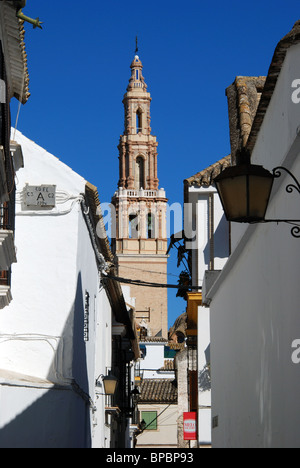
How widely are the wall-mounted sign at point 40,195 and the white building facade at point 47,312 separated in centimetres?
2

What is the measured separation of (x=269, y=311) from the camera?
327 inches

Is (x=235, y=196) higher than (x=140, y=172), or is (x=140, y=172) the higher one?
(x=140, y=172)

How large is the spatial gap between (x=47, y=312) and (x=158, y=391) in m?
34.8

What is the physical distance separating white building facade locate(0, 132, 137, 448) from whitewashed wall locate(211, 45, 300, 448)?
9.90 feet

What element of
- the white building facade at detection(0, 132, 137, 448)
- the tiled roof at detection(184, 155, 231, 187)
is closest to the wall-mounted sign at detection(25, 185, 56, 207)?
the white building facade at detection(0, 132, 137, 448)

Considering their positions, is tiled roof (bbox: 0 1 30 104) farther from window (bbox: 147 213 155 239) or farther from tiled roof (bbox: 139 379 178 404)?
window (bbox: 147 213 155 239)

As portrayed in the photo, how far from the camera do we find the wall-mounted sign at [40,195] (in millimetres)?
14758

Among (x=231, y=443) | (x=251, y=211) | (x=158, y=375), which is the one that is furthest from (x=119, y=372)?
(x=158, y=375)

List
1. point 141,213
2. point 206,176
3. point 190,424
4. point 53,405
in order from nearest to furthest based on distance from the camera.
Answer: point 53,405 < point 206,176 < point 190,424 < point 141,213

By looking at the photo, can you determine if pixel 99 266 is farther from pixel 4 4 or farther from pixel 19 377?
pixel 4 4

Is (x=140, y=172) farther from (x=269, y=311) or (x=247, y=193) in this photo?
(x=247, y=193)

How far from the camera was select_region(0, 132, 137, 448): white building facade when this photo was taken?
525 inches

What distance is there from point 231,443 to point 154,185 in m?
72.4

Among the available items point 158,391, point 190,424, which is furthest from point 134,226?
point 190,424
